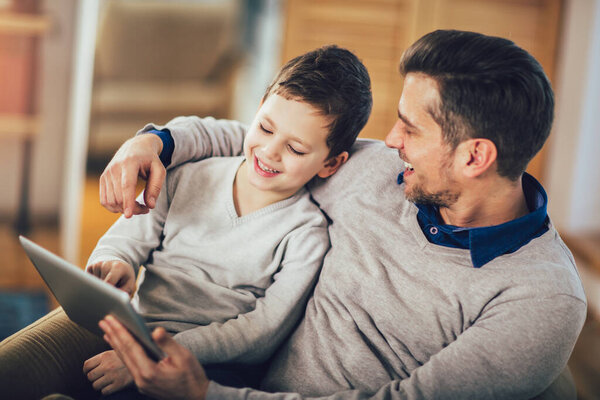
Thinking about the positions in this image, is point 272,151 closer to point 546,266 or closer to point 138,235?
point 138,235

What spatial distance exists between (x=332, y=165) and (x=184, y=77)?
2267 millimetres

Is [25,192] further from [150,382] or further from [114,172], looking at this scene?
[150,382]

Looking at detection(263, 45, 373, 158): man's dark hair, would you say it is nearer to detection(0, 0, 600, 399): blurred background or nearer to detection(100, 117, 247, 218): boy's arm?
detection(100, 117, 247, 218): boy's arm

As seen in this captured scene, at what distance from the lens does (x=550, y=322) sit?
3.51ft

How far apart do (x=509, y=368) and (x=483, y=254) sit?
203 millimetres

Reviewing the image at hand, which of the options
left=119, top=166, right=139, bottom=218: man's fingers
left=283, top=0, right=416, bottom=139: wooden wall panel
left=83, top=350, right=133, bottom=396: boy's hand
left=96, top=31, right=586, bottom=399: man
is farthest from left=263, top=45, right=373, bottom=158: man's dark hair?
left=283, top=0, right=416, bottom=139: wooden wall panel

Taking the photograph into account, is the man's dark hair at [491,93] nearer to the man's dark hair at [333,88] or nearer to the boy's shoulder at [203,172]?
the man's dark hair at [333,88]

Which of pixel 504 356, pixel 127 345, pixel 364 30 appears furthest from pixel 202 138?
pixel 364 30

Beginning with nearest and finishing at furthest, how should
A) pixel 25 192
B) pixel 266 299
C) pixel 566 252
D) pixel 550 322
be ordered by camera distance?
pixel 550 322 < pixel 566 252 < pixel 266 299 < pixel 25 192

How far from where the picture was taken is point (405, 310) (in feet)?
3.99

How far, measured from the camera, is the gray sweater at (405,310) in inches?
42.7

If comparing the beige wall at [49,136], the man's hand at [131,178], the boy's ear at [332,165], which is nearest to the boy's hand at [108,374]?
the man's hand at [131,178]

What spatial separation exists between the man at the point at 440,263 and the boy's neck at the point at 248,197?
14 cm

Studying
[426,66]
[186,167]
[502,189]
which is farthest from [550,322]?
[186,167]
